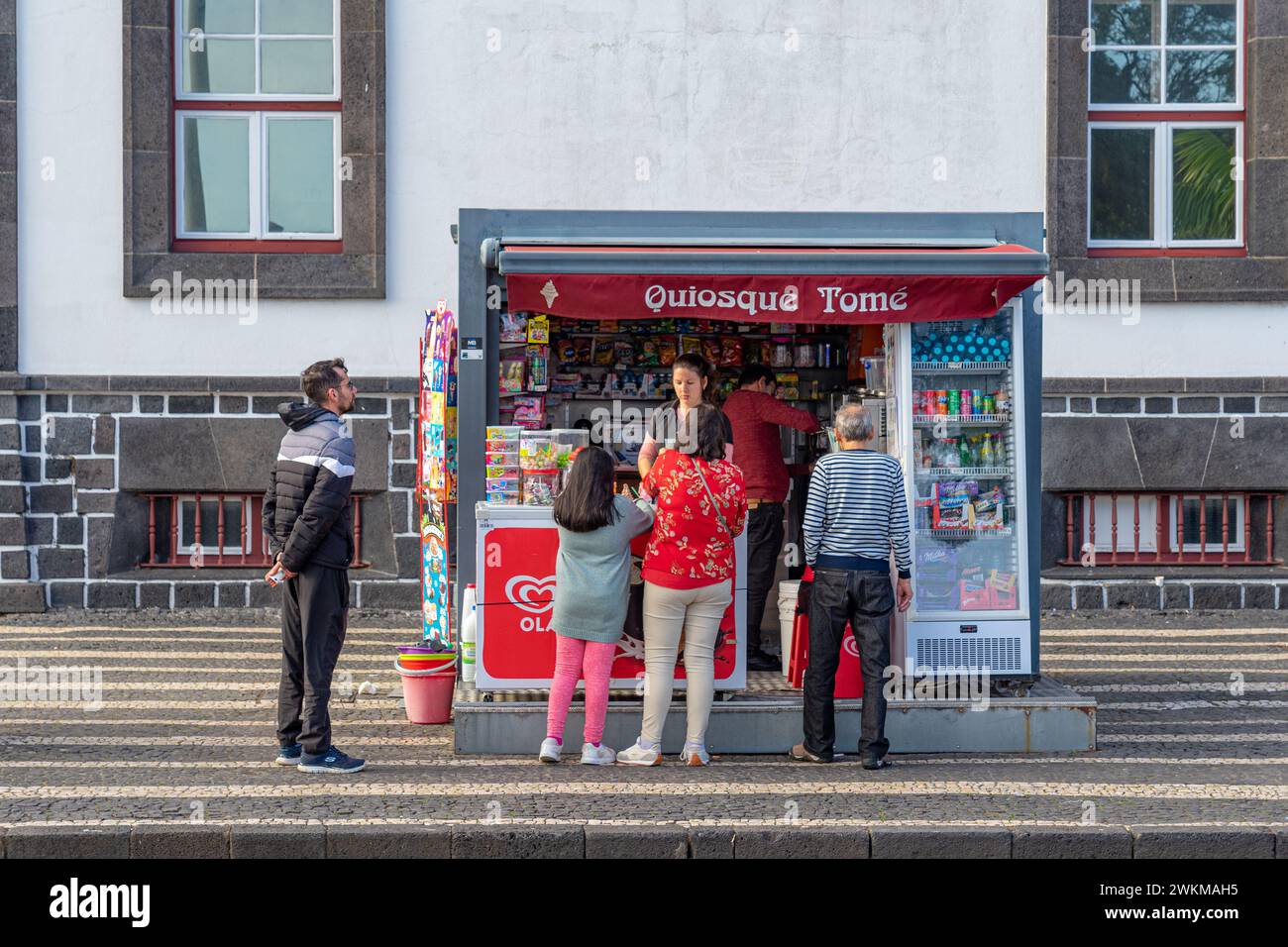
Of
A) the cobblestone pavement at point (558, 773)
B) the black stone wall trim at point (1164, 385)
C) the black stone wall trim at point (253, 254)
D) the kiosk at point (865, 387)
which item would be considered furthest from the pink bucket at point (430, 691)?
the black stone wall trim at point (1164, 385)

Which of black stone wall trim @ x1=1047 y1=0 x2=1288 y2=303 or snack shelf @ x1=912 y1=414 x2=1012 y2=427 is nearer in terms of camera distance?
snack shelf @ x1=912 y1=414 x2=1012 y2=427

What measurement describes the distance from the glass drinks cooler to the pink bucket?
2.58 meters

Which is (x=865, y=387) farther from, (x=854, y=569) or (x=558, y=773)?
(x=558, y=773)

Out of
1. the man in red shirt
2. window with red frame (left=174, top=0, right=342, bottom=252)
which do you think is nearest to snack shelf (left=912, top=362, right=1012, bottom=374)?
the man in red shirt

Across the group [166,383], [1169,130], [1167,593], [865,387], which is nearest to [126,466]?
[166,383]

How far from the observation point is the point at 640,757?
27.5ft

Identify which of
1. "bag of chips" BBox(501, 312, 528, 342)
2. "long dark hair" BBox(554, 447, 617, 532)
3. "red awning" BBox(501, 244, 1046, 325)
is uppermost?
"red awning" BBox(501, 244, 1046, 325)

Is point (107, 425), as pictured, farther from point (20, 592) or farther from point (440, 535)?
point (440, 535)

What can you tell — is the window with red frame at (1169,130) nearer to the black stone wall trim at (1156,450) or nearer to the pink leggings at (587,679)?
the black stone wall trim at (1156,450)

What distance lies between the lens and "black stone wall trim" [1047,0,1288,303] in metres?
14.4

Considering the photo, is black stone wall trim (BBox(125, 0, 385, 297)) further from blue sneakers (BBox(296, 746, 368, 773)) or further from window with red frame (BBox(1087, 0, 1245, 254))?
blue sneakers (BBox(296, 746, 368, 773))

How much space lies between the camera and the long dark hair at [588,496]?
8.27m

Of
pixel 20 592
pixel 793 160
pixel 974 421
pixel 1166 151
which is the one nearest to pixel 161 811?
pixel 974 421
